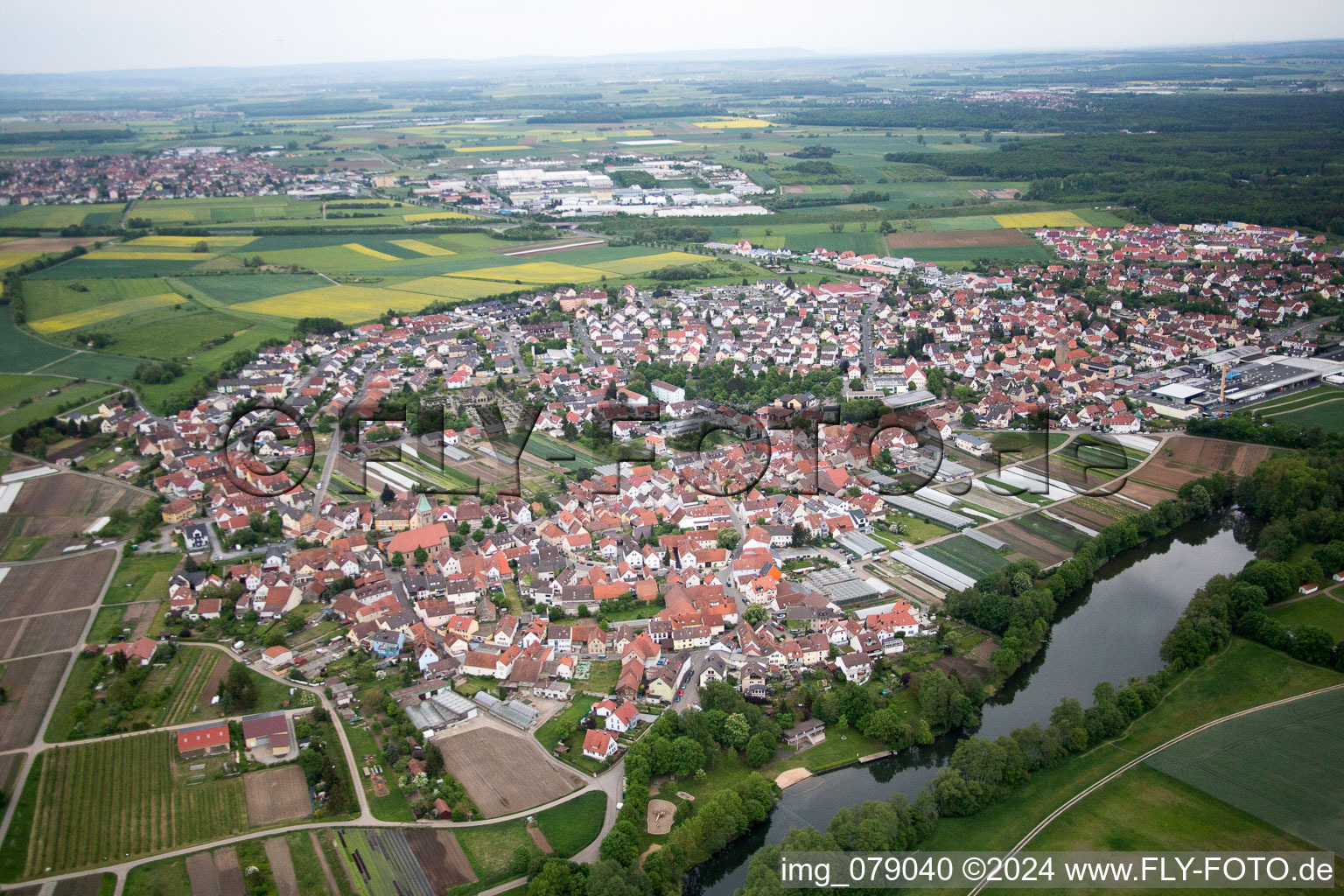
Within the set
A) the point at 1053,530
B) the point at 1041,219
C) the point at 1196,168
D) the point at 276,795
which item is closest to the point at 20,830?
the point at 276,795

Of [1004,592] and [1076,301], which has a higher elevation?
[1076,301]

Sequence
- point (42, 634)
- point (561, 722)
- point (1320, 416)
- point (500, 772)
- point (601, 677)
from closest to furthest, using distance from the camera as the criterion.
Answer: point (500, 772)
point (561, 722)
point (601, 677)
point (42, 634)
point (1320, 416)

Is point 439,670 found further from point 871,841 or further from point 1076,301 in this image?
point 1076,301

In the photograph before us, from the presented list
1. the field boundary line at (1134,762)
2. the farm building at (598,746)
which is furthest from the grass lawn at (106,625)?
the field boundary line at (1134,762)

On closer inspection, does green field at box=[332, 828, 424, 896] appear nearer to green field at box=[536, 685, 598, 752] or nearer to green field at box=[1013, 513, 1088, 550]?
green field at box=[536, 685, 598, 752]

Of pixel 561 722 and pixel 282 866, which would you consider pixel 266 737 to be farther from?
pixel 561 722

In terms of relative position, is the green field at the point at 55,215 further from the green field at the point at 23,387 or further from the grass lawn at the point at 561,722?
the grass lawn at the point at 561,722

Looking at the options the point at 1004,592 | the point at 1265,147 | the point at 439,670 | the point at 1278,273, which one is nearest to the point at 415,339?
the point at 439,670
